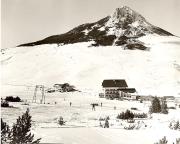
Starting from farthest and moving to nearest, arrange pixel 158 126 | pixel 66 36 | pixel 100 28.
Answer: pixel 100 28
pixel 66 36
pixel 158 126

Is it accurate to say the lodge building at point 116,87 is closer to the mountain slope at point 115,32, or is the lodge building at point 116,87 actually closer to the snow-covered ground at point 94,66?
the snow-covered ground at point 94,66

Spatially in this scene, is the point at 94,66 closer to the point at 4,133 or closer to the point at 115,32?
the point at 115,32

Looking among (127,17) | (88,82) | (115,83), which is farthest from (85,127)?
(127,17)

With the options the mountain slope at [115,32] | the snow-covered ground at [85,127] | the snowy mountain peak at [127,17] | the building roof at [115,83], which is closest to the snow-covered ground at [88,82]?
the snow-covered ground at [85,127]

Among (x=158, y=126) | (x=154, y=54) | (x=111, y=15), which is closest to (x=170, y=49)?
(x=154, y=54)

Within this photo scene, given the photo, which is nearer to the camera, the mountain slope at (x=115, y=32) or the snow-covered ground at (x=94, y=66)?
the snow-covered ground at (x=94, y=66)

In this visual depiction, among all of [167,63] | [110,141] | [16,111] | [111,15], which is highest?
[111,15]

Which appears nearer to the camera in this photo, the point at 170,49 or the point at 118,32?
the point at 170,49

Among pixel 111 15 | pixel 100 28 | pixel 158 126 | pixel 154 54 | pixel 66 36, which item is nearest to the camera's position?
pixel 158 126

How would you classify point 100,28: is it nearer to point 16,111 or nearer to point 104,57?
point 104,57
